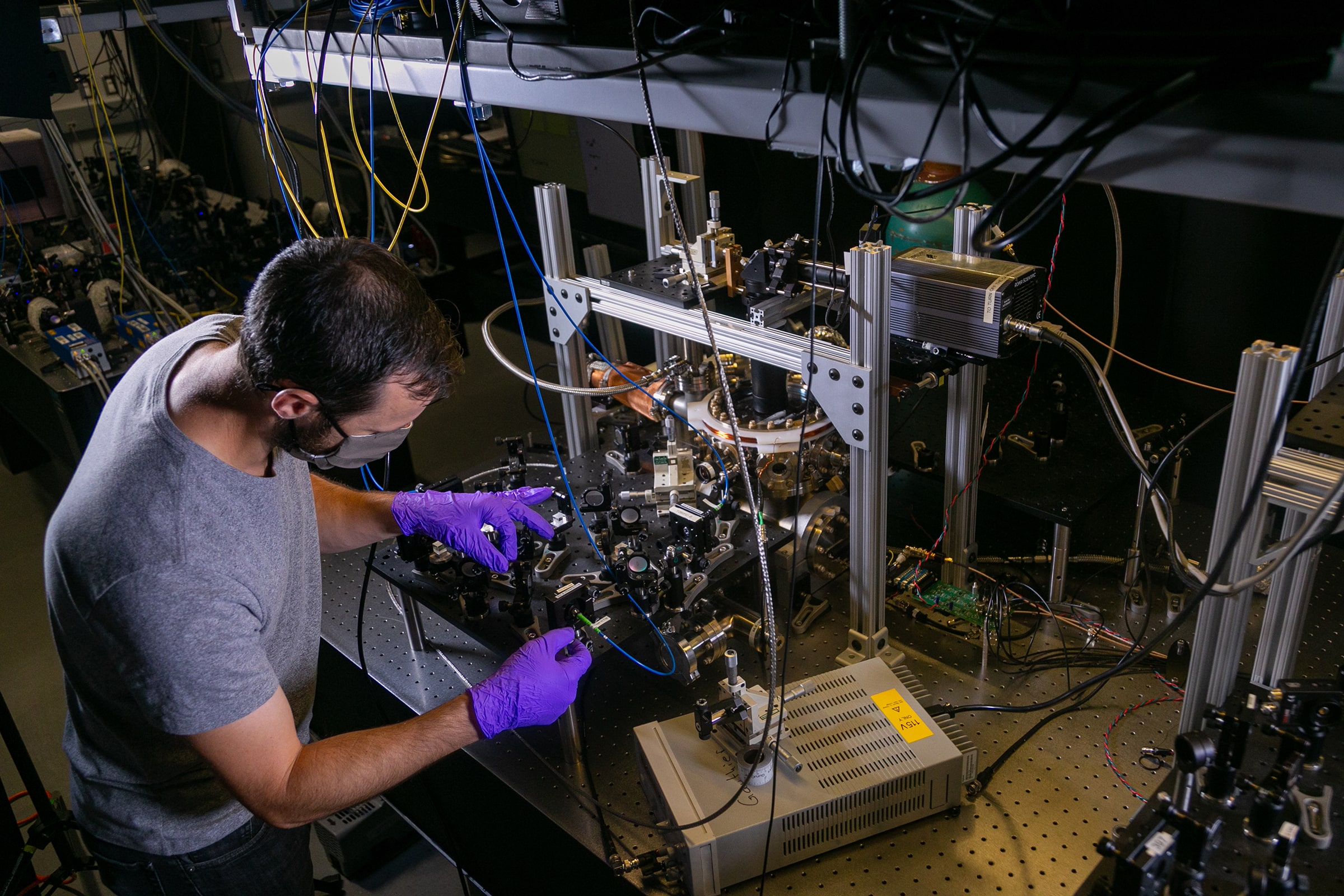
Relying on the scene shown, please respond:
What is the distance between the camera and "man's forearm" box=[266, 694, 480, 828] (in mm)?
1188

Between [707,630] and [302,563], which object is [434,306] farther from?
[707,630]

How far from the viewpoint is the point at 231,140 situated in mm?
5285

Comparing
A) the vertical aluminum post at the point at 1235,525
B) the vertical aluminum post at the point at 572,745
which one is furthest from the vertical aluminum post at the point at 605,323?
the vertical aluminum post at the point at 1235,525

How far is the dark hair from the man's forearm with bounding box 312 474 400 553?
23.2 inches

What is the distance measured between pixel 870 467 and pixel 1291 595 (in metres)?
0.59

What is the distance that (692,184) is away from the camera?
6.77 feet

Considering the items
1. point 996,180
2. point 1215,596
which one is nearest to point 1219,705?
point 1215,596

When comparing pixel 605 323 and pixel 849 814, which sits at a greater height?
pixel 605 323

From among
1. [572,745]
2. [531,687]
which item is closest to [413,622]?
[572,745]

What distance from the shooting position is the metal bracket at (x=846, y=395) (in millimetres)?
1417

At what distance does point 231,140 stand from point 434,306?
4.88 meters

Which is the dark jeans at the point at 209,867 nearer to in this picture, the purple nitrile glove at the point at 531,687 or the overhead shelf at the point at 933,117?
the purple nitrile glove at the point at 531,687

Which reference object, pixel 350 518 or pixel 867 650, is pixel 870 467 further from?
pixel 350 518

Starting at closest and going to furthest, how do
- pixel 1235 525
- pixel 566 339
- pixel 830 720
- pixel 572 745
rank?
pixel 1235 525 < pixel 830 720 < pixel 572 745 < pixel 566 339
